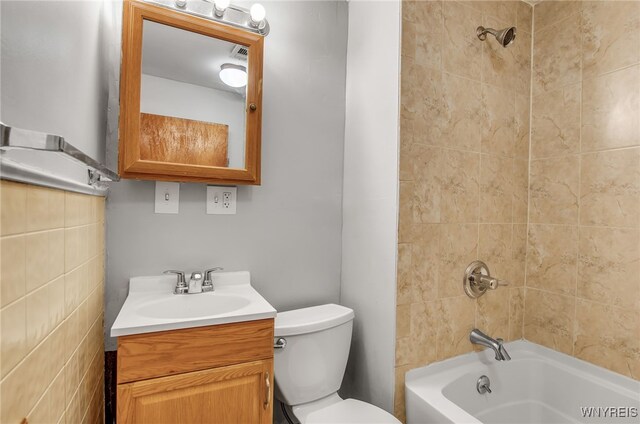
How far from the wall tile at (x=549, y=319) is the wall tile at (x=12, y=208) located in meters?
2.07

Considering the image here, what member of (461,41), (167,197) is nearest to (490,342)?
(461,41)

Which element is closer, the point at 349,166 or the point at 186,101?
the point at 186,101

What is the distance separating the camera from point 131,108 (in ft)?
4.24

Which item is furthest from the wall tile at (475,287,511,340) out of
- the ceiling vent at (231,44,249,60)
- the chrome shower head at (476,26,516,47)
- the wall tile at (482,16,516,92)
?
the ceiling vent at (231,44,249,60)

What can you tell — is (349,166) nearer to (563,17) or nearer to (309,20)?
(309,20)

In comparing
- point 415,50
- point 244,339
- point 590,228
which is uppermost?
point 415,50

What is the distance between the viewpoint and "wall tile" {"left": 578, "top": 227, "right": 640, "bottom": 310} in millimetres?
1408

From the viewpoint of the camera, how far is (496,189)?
170 centimetres

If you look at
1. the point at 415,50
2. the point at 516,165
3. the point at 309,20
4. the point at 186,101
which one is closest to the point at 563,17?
the point at 516,165

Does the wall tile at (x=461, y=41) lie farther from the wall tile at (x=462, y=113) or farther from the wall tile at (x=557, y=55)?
the wall tile at (x=557, y=55)

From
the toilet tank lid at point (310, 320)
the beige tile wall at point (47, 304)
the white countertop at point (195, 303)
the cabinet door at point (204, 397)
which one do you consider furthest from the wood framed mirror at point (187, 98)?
the cabinet door at point (204, 397)

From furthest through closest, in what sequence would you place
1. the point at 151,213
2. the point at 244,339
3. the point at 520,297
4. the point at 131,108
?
the point at 520,297, the point at 151,213, the point at 131,108, the point at 244,339

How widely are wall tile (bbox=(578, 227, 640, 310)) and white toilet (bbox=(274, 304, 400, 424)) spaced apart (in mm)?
1099

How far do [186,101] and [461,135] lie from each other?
49.4 inches
